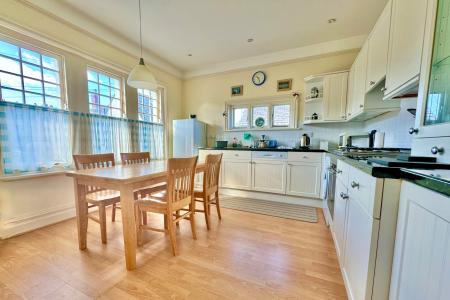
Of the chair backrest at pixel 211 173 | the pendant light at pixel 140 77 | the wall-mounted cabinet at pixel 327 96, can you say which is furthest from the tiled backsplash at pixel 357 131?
the pendant light at pixel 140 77

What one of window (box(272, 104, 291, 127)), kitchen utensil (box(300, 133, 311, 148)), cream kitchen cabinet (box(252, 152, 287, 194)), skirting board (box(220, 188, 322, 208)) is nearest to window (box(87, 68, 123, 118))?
skirting board (box(220, 188, 322, 208))

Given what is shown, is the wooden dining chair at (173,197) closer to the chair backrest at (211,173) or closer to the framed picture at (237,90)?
the chair backrest at (211,173)

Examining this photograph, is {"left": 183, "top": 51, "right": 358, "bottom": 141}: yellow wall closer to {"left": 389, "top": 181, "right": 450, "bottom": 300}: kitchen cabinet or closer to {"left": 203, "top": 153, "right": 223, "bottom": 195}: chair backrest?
{"left": 203, "top": 153, "right": 223, "bottom": 195}: chair backrest

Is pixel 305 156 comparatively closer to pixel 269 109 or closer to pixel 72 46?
pixel 269 109

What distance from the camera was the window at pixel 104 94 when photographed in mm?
2625

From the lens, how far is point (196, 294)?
47.9 inches

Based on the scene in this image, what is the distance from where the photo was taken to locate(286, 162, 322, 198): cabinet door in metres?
2.80

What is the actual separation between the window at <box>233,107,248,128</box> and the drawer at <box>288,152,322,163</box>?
1.30 m

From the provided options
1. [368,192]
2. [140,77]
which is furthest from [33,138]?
[368,192]

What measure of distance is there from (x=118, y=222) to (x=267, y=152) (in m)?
2.40

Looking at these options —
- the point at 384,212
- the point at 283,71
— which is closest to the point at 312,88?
the point at 283,71

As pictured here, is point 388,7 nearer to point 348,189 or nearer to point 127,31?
point 348,189

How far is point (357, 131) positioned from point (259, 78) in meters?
1.96

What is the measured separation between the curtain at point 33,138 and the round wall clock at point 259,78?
3088mm
